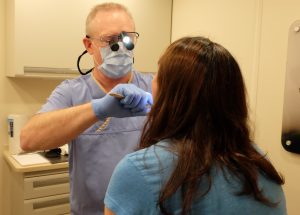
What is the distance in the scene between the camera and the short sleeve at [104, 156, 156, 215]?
0.61 m

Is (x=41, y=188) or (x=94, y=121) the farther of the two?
(x=41, y=188)

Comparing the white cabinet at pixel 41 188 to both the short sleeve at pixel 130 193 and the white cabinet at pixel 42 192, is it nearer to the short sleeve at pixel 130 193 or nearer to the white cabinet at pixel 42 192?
the white cabinet at pixel 42 192

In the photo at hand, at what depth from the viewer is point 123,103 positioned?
961 mm

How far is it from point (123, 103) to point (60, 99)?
1.06ft

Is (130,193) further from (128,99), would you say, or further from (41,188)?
(41,188)

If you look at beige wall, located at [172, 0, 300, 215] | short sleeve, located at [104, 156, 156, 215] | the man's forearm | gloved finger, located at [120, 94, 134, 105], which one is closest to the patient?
short sleeve, located at [104, 156, 156, 215]

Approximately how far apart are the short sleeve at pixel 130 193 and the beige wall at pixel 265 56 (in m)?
1.27

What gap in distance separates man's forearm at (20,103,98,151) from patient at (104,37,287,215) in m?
0.33

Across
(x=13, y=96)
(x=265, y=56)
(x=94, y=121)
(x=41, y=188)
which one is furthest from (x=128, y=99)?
(x=13, y=96)

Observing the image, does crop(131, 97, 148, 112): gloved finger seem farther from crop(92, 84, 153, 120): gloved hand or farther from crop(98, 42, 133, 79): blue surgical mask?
crop(98, 42, 133, 79): blue surgical mask

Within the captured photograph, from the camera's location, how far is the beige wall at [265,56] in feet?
5.47

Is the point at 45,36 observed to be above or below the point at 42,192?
above

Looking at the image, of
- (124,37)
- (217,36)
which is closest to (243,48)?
(217,36)

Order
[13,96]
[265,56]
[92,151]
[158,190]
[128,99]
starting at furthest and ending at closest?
[13,96] < [265,56] < [92,151] < [128,99] < [158,190]
